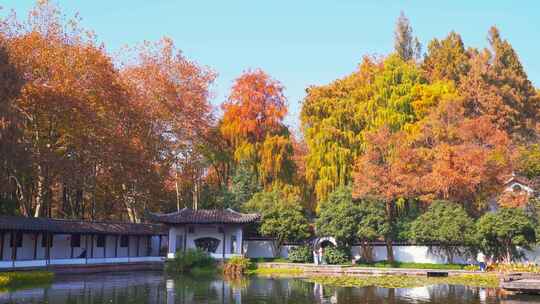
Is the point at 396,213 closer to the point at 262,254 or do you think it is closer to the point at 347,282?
the point at 262,254

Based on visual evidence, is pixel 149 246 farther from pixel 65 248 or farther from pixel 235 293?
pixel 235 293

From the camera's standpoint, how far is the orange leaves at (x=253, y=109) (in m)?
42.9

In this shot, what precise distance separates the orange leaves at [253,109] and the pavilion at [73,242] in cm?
917

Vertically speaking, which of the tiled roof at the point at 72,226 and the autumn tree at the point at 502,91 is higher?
the autumn tree at the point at 502,91

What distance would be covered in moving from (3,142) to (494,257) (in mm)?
25865

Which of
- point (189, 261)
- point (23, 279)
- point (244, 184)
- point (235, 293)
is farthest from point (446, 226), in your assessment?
point (23, 279)

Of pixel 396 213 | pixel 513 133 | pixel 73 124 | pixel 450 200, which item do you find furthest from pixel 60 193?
pixel 513 133

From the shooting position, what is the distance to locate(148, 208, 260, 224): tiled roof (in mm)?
36938

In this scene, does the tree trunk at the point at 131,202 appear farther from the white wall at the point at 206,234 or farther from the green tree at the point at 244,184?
the green tree at the point at 244,184

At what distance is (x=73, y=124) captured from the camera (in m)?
31.2

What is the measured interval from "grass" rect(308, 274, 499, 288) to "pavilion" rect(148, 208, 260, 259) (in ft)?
31.3

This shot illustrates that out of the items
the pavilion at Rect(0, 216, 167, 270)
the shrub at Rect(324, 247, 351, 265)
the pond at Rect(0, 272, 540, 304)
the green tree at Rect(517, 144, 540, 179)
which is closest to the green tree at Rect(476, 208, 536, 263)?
Result: the green tree at Rect(517, 144, 540, 179)

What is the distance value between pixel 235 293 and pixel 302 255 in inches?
602

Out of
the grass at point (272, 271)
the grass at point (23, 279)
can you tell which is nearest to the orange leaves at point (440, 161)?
the grass at point (272, 271)
